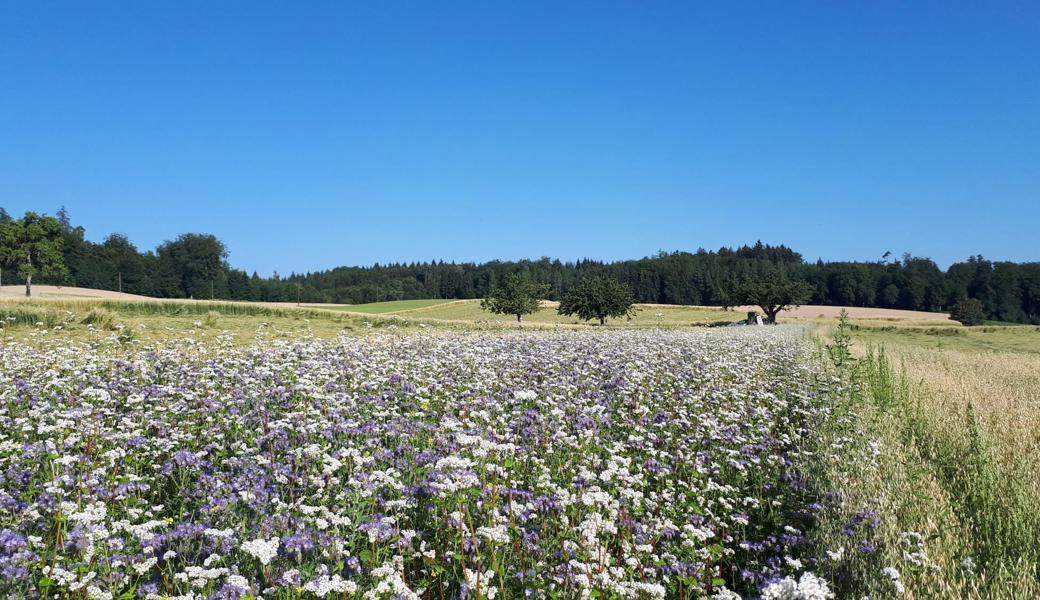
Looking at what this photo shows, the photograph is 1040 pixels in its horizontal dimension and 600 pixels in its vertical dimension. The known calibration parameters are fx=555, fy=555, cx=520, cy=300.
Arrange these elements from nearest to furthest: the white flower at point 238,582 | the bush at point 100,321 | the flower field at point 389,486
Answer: the white flower at point 238,582 < the flower field at point 389,486 < the bush at point 100,321

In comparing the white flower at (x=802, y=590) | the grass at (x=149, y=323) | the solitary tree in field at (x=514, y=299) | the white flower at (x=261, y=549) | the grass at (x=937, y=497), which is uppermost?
the solitary tree in field at (x=514, y=299)

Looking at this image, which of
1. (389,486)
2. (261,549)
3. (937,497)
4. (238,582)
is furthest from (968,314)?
(238,582)

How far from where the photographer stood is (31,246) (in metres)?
66.9

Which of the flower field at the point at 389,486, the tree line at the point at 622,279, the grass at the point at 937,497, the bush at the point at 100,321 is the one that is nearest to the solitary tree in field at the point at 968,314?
the tree line at the point at 622,279

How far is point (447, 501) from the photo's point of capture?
164 inches

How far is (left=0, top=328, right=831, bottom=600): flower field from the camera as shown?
128 inches

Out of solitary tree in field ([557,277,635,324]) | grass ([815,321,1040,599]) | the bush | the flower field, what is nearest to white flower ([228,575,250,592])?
the flower field

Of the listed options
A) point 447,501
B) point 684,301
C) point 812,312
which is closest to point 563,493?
point 447,501

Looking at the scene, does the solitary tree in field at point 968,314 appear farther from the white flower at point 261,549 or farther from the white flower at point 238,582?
the white flower at point 238,582

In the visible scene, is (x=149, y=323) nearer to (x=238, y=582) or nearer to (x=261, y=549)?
(x=261, y=549)

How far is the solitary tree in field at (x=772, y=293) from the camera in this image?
2840 inches

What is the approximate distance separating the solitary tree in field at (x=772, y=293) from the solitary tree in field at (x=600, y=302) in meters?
17.3

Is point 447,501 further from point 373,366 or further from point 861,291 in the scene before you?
point 861,291

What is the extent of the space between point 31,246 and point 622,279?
4886 inches
